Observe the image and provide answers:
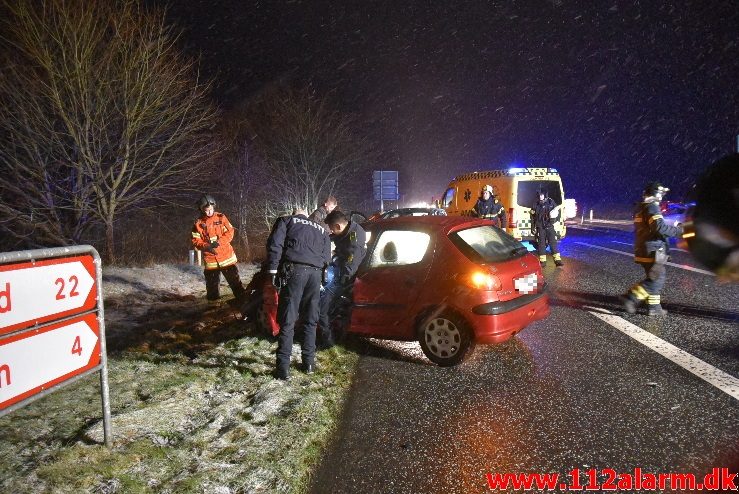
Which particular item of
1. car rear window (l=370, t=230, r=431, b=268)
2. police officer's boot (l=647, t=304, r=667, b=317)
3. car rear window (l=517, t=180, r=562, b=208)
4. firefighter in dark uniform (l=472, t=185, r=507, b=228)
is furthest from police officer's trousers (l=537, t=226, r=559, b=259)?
car rear window (l=370, t=230, r=431, b=268)

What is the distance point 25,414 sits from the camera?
11.7 feet

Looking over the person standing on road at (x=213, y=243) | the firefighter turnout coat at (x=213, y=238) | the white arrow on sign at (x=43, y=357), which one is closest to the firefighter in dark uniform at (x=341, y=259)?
the person standing on road at (x=213, y=243)

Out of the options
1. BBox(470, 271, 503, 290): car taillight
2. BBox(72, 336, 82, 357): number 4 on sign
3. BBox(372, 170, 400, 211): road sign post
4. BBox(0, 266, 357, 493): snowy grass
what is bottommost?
BBox(0, 266, 357, 493): snowy grass

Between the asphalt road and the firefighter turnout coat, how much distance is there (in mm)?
2969

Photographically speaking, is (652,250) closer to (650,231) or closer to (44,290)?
(650,231)

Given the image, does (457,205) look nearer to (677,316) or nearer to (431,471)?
(677,316)

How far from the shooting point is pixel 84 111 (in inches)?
440

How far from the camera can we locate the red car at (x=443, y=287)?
437 centimetres

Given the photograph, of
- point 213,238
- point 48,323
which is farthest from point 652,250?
point 48,323

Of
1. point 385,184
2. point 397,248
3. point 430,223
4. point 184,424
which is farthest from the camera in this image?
point 385,184

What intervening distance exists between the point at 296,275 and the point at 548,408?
2473 mm

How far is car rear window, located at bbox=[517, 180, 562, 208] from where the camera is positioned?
13.0m

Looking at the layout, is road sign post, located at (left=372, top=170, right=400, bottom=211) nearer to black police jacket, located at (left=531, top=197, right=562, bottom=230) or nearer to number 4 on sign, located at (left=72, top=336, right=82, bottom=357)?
black police jacket, located at (left=531, top=197, right=562, bottom=230)

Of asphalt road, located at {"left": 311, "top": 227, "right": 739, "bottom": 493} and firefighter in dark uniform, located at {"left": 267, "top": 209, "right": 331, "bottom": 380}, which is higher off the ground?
firefighter in dark uniform, located at {"left": 267, "top": 209, "right": 331, "bottom": 380}
